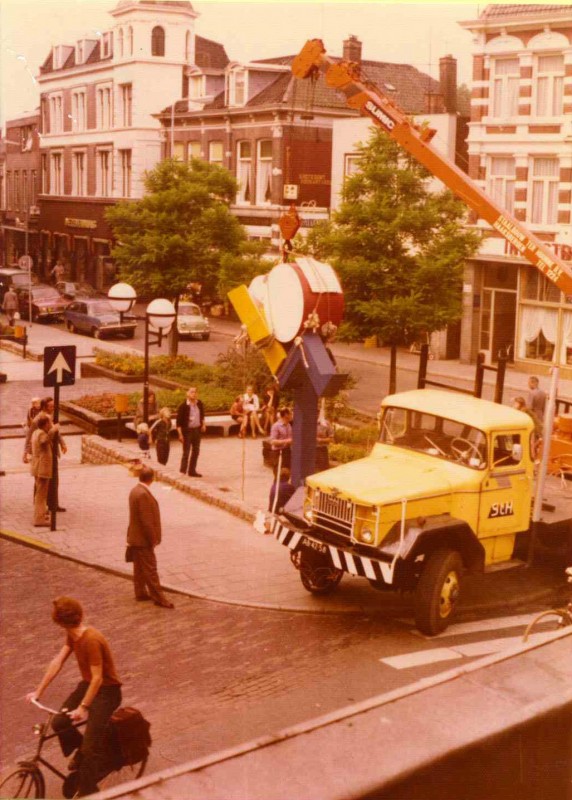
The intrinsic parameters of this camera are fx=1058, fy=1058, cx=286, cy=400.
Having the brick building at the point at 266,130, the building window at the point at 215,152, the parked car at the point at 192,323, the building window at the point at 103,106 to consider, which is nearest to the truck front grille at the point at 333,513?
the building window at the point at 103,106

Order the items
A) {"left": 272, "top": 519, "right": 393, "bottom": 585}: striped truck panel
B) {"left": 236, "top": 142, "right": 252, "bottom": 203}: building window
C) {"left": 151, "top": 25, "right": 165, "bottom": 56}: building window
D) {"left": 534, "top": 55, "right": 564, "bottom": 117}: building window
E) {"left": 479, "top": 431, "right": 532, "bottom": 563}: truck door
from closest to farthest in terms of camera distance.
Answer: {"left": 272, "top": 519, "right": 393, "bottom": 585}: striped truck panel
{"left": 479, "top": 431, "right": 532, "bottom": 563}: truck door
{"left": 151, "top": 25, "right": 165, "bottom": 56}: building window
{"left": 534, "top": 55, "right": 564, "bottom": 117}: building window
{"left": 236, "top": 142, "right": 252, "bottom": 203}: building window

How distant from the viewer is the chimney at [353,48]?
24.5 meters

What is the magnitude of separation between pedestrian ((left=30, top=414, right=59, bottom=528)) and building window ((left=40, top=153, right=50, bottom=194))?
436cm

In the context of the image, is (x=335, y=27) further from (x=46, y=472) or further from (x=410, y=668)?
(x=410, y=668)

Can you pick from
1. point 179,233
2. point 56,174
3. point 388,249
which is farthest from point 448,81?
point 56,174

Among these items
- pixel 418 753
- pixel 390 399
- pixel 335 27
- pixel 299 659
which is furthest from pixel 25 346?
pixel 418 753

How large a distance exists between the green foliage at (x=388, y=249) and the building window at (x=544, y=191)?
5106 millimetres

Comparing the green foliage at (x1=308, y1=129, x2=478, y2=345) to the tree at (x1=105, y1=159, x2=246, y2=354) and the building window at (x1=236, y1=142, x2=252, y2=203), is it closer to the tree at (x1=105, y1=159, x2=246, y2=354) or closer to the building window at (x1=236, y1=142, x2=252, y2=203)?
the building window at (x1=236, y1=142, x2=252, y2=203)

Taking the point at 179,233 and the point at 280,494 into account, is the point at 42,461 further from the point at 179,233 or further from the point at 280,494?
the point at 179,233

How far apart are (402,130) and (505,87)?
1428 centimetres

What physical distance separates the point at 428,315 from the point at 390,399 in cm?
1391

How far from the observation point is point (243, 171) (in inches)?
1292

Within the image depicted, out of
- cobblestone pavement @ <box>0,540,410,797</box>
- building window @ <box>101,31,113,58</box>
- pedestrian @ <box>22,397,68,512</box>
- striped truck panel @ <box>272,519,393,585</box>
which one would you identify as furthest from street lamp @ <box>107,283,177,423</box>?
striped truck panel @ <box>272,519,393,585</box>

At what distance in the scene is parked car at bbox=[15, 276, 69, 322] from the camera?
854 inches
